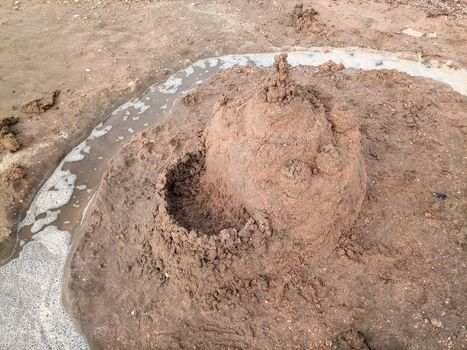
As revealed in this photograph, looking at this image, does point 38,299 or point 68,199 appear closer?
point 38,299

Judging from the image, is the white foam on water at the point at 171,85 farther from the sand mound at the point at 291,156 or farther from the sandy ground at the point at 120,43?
the sand mound at the point at 291,156

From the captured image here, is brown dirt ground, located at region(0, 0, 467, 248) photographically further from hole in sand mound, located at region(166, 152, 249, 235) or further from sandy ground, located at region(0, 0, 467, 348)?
hole in sand mound, located at region(166, 152, 249, 235)

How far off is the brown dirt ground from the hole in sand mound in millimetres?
1838

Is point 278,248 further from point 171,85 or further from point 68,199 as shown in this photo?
point 171,85

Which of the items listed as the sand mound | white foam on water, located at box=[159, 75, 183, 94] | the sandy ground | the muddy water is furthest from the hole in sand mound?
white foam on water, located at box=[159, 75, 183, 94]

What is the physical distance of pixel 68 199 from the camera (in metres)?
4.16

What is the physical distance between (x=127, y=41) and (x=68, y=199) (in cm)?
303

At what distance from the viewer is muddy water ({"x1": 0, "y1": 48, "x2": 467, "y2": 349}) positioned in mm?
3248

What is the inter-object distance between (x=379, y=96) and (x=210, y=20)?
313 centimetres

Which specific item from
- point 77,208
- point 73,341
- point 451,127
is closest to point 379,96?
point 451,127

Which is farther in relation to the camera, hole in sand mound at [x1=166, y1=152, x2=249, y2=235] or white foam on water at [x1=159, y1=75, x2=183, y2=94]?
white foam on water at [x1=159, y1=75, x2=183, y2=94]

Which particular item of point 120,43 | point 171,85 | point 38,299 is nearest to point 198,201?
point 38,299

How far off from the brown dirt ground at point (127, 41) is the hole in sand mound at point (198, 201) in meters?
1.84

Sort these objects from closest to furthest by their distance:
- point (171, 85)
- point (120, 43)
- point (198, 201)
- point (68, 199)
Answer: point (198, 201) → point (68, 199) → point (171, 85) → point (120, 43)
